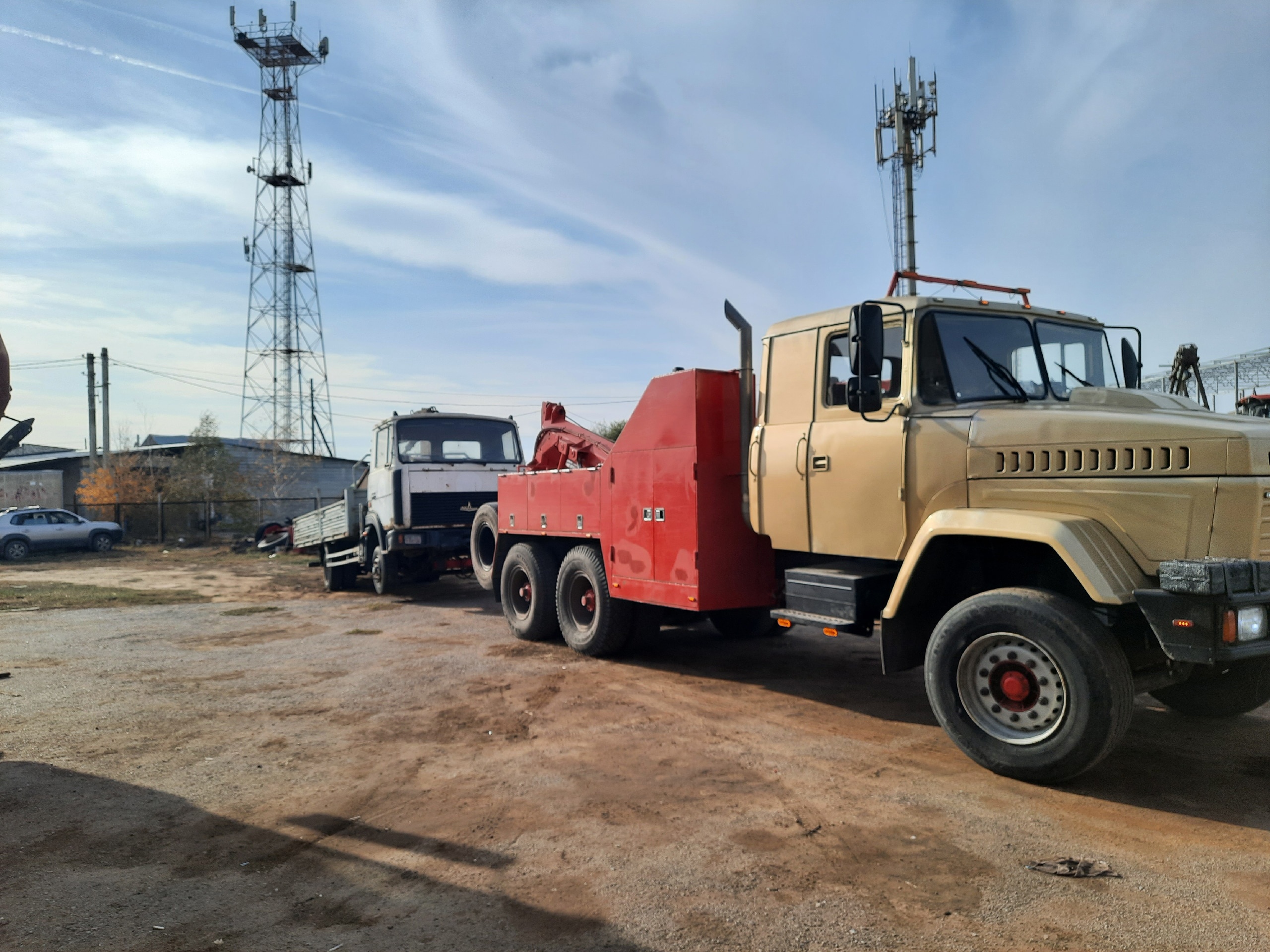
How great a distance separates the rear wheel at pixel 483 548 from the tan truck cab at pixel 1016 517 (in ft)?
19.0

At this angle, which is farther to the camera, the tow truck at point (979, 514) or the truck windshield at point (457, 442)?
the truck windshield at point (457, 442)

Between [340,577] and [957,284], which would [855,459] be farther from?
[340,577]

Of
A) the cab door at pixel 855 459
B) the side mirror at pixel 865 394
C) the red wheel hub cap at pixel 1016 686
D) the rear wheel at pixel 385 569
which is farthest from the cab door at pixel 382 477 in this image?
the red wheel hub cap at pixel 1016 686

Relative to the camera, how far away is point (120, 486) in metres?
31.4

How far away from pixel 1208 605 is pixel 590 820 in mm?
3184

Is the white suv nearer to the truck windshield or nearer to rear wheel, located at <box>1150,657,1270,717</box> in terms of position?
the truck windshield

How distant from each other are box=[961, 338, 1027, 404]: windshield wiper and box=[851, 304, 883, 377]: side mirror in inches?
27.4

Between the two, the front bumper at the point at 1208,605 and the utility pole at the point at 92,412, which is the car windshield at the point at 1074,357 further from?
the utility pole at the point at 92,412

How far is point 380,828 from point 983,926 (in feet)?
9.24

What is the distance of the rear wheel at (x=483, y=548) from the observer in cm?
1164

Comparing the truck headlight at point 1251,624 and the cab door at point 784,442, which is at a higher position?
the cab door at point 784,442

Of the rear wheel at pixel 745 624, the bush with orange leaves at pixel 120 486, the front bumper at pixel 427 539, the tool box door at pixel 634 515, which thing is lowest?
the rear wheel at pixel 745 624

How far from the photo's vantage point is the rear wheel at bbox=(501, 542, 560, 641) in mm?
9602

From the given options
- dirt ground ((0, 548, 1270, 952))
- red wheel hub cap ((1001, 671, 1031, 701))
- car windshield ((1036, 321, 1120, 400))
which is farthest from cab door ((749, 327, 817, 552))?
red wheel hub cap ((1001, 671, 1031, 701))
